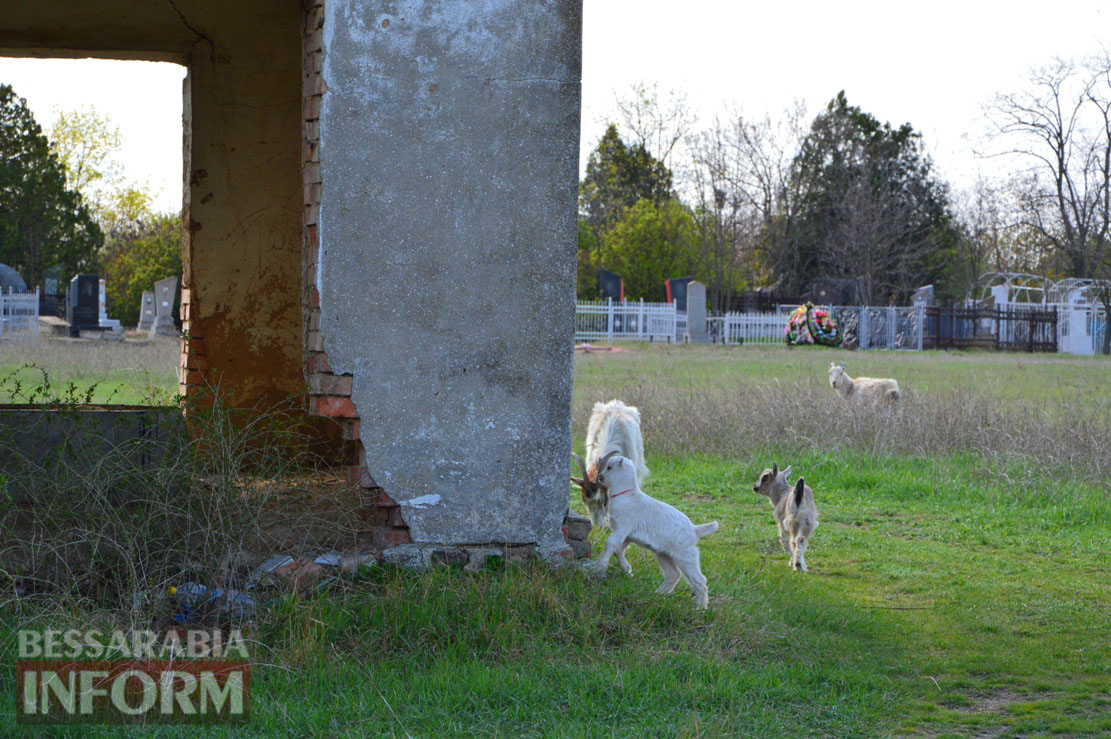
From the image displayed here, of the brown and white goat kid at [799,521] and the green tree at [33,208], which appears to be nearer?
the brown and white goat kid at [799,521]

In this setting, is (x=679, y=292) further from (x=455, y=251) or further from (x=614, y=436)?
(x=455, y=251)

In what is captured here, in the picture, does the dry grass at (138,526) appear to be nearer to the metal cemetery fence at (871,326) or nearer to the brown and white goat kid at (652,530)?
the brown and white goat kid at (652,530)

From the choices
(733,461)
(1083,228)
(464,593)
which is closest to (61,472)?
(464,593)

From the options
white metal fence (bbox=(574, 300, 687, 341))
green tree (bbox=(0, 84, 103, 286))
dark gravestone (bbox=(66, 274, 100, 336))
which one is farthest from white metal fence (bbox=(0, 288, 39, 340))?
white metal fence (bbox=(574, 300, 687, 341))

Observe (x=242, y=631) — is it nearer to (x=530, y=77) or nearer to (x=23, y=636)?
(x=23, y=636)

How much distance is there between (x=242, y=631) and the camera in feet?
16.1

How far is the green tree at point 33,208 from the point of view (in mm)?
37875

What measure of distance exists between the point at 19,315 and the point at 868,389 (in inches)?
1041

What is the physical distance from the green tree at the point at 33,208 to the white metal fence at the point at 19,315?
23.3 feet

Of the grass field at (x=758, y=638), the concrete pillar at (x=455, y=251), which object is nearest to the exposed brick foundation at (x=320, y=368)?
the concrete pillar at (x=455, y=251)

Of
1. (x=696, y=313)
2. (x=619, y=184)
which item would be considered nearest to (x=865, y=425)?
(x=696, y=313)

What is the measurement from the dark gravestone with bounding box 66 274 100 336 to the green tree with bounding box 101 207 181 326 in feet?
30.7

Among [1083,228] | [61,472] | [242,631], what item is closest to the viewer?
[242,631]

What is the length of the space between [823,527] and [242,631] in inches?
206
